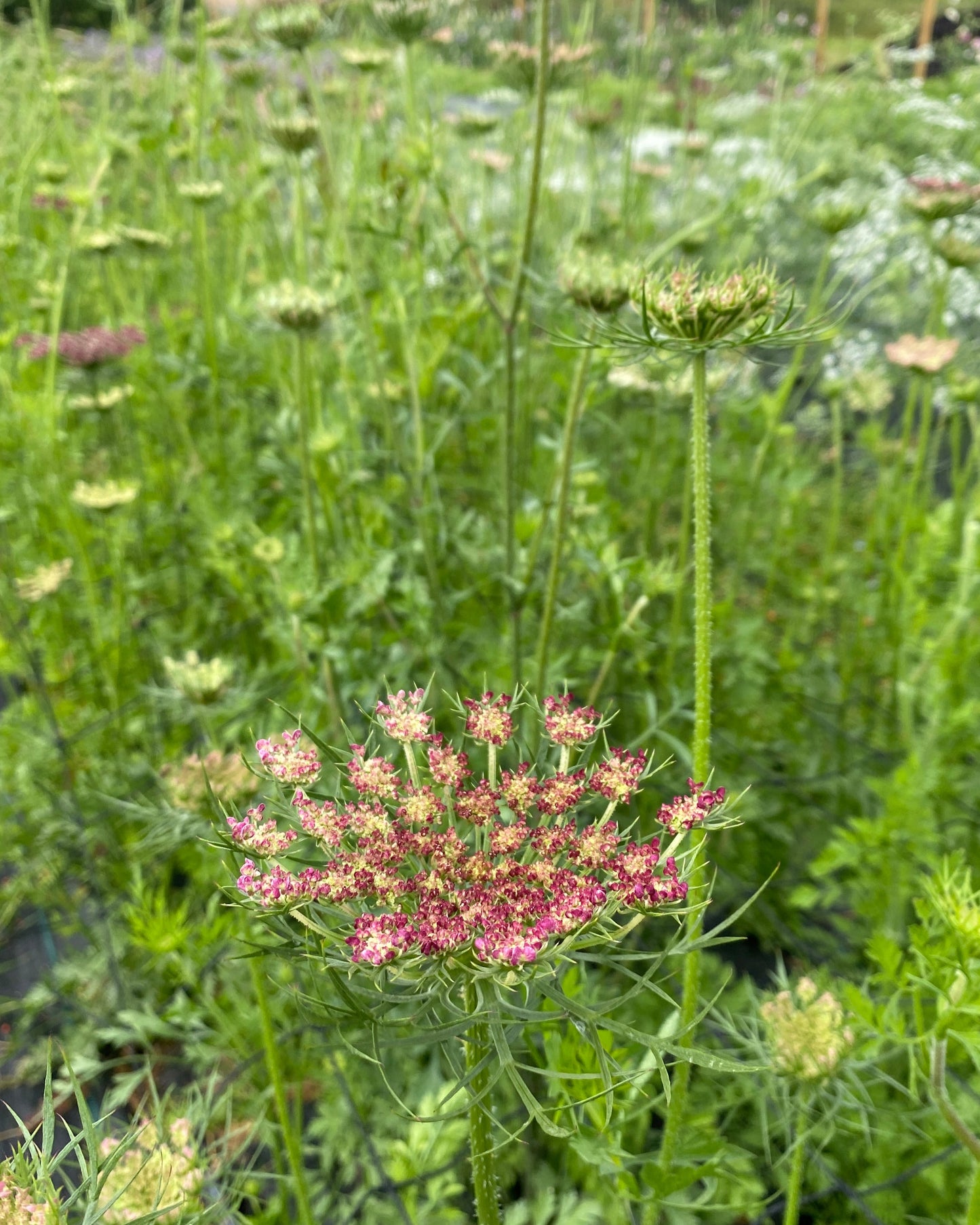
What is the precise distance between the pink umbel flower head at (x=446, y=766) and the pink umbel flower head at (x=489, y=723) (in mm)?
21

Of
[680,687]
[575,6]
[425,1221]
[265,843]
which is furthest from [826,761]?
[575,6]

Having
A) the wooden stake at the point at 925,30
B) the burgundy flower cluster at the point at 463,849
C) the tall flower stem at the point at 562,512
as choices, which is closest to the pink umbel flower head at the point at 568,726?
the burgundy flower cluster at the point at 463,849

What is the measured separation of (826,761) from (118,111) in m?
3.64

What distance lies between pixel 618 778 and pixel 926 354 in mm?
1652

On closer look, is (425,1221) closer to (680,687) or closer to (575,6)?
(680,687)

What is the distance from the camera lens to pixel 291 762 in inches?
24.0

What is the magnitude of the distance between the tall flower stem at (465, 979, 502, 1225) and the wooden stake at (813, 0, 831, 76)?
6562mm

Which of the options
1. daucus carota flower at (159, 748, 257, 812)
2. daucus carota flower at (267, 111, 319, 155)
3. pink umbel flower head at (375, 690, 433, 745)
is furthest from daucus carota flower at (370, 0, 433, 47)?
pink umbel flower head at (375, 690, 433, 745)

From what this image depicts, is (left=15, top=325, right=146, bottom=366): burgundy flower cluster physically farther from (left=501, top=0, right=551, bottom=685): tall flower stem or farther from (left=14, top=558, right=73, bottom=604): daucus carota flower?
(left=501, top=0, right=551, bottom=685): tall flower stem

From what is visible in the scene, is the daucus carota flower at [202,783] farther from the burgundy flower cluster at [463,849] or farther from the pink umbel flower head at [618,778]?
the pink umbel flower head at [618,778]

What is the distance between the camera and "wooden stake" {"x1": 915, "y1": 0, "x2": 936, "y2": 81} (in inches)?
218

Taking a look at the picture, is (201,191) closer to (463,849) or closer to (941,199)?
(941,199)

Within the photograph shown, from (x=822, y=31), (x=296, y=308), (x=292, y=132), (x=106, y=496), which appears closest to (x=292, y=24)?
(x=292, y=132)

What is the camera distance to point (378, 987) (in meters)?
0.59
